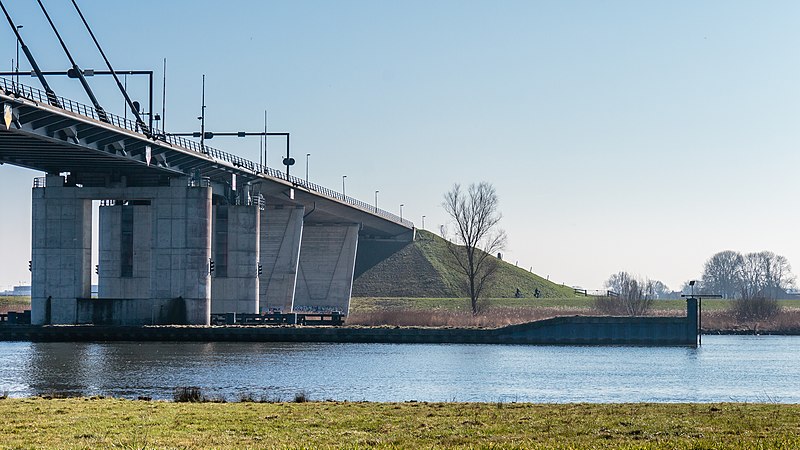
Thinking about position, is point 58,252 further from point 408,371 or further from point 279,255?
point 408,371

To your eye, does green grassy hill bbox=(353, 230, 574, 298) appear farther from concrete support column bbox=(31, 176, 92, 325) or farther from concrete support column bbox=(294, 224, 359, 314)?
concrete support column bbox=(31, 176, 92, 325)

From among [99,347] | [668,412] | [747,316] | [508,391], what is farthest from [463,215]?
[668,412]

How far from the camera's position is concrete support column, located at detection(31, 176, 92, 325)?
3962 inches

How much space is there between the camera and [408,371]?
214 feet

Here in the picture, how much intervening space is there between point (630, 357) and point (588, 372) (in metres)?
17.4

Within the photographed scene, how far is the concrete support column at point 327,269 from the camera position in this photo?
152m

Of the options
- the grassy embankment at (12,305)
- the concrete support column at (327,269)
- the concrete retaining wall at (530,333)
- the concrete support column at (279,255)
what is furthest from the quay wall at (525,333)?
the grassy embankment at (12,305)

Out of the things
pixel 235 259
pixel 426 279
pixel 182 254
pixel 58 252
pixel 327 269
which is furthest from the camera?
pixel 426 279

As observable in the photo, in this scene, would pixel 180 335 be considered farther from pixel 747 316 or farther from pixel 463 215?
pixel 747 316

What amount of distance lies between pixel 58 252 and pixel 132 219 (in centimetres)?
1087

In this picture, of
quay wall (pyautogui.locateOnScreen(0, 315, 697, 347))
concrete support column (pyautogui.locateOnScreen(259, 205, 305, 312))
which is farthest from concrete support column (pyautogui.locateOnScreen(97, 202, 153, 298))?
concrete support column (pyautogui.locateOnScreen(259, 205, 305, 312))

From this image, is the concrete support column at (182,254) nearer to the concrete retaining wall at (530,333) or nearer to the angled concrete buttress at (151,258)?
the angled concrete buttress at (151,258)

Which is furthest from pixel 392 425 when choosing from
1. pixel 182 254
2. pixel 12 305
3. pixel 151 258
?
pixel 12 305

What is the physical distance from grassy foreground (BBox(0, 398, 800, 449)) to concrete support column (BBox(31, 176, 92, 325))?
67.1m
